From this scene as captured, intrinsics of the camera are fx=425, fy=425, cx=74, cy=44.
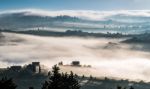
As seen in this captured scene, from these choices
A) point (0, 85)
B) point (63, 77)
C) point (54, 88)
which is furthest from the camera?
point (63, 77)

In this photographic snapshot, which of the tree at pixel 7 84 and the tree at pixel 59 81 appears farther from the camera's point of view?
the tree at pixel 59 81

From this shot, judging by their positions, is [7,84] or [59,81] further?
[59,81]

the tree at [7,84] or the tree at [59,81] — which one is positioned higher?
the tree at [7,84]

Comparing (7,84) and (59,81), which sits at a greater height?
(7,84)

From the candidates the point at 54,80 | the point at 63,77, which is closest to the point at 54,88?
the point at 54,80

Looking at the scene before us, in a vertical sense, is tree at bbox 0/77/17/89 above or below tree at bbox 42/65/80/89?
above

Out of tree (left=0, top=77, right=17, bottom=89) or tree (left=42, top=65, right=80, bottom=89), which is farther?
tree (left=42, top=65, right=80, bottom=89)

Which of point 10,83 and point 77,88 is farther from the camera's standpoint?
point 77,88

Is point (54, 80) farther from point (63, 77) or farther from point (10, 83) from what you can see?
point (10, 83)

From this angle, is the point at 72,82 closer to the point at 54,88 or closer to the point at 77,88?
the point at 77,88

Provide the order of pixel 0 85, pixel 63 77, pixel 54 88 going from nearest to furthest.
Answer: pixel 0 85 → pixel 54 88 → pixel 63 77
